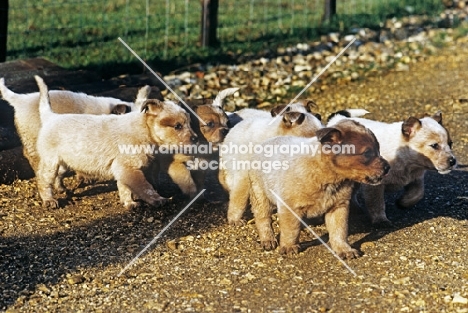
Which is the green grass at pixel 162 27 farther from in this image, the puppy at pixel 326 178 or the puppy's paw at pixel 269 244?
the puppy at pixel 326 178

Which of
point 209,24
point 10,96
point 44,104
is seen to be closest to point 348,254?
point 44,104

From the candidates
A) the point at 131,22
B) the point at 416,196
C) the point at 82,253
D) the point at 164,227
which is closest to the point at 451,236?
the point at 416,196

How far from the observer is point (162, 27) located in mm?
15055

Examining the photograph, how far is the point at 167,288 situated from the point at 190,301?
0.99ft

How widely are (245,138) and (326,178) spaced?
4.53 ft

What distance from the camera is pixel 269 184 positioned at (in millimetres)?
7023

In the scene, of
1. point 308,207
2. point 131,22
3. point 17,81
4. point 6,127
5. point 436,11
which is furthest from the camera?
point 436,11

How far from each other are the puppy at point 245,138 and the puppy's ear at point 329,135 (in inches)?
38.8

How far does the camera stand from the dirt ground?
242 inches

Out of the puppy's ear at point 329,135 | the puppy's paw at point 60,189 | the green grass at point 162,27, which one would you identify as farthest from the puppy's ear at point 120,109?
the green grass at point 162,27

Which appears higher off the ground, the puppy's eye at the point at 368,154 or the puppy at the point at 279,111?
the puppy's eye at the point at 368,154

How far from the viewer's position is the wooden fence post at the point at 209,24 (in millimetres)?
13906

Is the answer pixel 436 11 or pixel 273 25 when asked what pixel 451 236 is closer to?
pixel 273 25

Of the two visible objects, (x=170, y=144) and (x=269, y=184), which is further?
(x=170, y=144)
